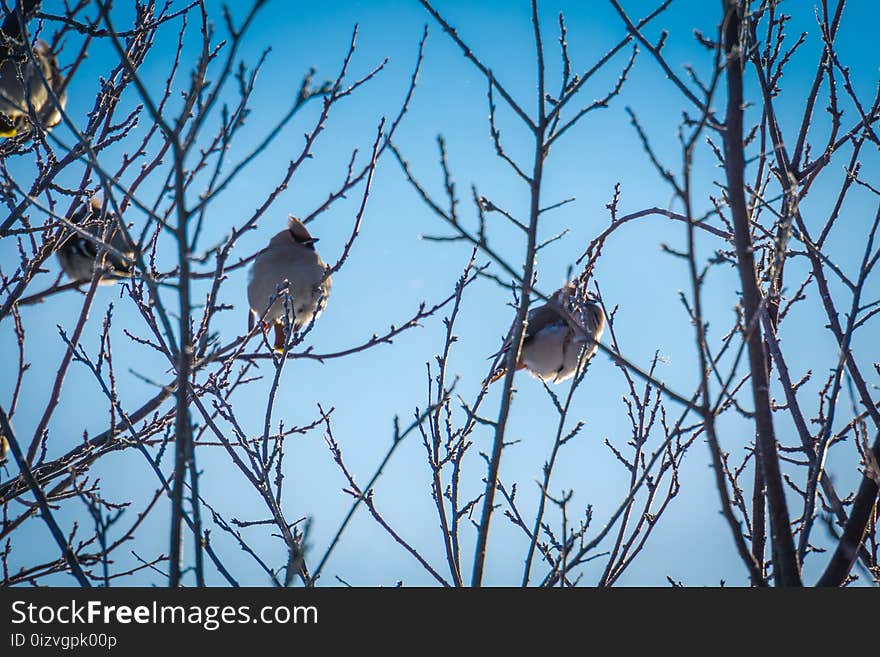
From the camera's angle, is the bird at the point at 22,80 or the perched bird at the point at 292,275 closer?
the bird at the point at 22,80

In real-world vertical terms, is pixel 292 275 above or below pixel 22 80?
above

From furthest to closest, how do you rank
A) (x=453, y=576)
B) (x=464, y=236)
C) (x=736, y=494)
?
(x=736, y=494), (x=453, y=576), (x=464, y=236)

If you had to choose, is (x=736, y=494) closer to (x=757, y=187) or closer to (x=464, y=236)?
(x=757, y=187)

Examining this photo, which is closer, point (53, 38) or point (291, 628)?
point (291, 628)

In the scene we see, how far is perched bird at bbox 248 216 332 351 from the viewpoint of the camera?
6008 millimetres

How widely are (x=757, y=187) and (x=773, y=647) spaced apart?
6.32ft

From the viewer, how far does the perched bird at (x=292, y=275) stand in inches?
237

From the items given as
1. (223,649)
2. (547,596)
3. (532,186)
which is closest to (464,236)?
(532,186)

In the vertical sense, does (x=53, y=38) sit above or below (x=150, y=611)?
above

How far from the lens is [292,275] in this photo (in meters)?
6.01

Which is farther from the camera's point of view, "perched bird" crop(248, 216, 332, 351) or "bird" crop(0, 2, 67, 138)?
"perched bird" crop(248, 216, 332, 351)

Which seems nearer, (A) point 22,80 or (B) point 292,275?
(A) point 22,80

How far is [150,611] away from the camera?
93.8 inches

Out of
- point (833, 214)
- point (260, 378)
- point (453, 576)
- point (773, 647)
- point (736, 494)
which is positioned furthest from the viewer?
point (260, 378)
